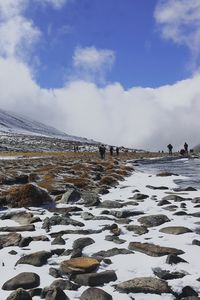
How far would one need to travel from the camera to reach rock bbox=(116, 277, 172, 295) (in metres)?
8.90

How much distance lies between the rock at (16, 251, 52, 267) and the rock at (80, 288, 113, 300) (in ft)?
6.91

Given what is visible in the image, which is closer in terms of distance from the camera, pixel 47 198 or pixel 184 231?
pixel 184 231

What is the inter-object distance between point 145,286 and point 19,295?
248 centimetres

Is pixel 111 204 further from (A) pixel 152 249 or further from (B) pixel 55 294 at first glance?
(B) pixel 55 294

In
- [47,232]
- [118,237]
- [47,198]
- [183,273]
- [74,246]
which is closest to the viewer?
[183,273]

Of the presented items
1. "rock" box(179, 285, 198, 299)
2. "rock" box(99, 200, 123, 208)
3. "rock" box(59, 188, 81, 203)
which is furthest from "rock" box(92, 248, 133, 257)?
"rock" box(59, 188, 81, 203)

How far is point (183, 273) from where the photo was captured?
31.7 ft

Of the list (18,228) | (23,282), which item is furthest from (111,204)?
(23,282)

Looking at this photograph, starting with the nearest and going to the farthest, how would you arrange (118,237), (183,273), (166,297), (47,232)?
1. (166,297)
2. (183,273)
3. (118,237)
4. (47,232)

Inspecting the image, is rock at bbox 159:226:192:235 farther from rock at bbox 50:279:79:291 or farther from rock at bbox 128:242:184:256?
rock at bbox 50:279:79:291

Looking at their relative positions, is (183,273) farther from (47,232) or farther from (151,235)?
(47,232)

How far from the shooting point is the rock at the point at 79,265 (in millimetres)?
9907

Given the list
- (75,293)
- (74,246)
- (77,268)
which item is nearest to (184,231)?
(74,246)

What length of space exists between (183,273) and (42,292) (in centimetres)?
304
